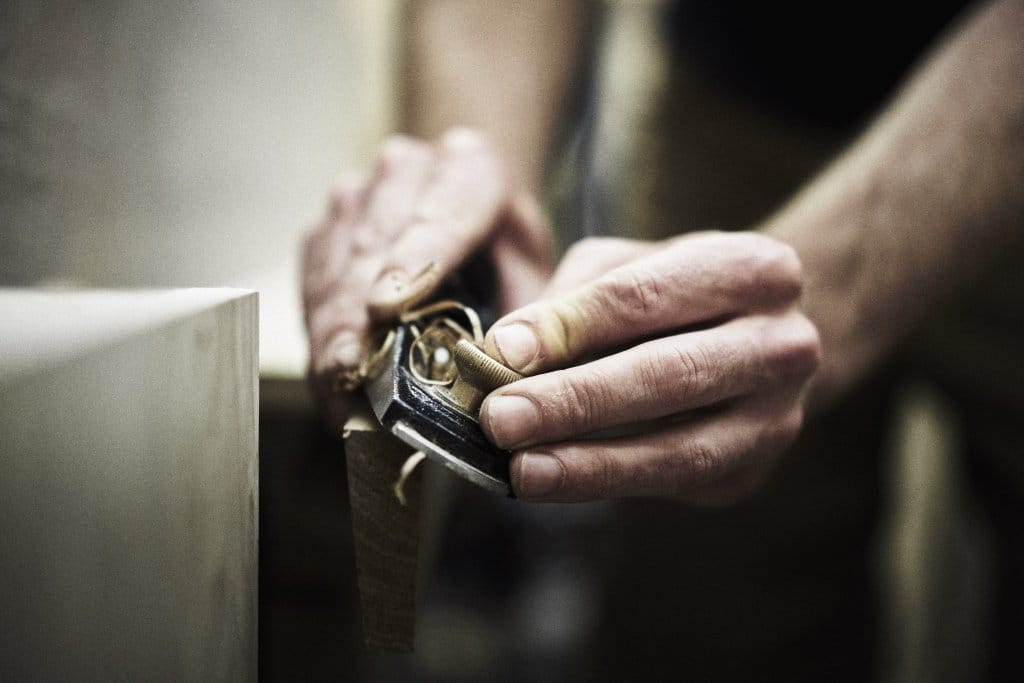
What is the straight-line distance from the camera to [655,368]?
0.36 metres

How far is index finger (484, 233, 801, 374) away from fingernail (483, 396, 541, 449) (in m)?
0.03

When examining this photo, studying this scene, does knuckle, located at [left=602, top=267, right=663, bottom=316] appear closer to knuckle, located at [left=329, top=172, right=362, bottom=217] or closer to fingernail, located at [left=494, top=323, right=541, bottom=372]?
fingernail, located at [left=494, top=323, right=541, bottom=372]

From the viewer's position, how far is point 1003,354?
3.23 feet

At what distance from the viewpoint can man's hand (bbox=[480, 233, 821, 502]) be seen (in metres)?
0.34

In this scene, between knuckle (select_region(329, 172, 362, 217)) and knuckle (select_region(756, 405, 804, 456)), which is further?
knuckle (select_region(329, 172, 362, 217))

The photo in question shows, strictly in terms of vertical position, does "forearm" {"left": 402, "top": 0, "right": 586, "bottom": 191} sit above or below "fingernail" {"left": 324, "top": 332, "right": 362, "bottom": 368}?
above

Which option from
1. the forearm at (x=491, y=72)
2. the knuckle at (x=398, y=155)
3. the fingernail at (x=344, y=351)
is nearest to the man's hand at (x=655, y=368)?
the fingernail at (x=344, y=351)

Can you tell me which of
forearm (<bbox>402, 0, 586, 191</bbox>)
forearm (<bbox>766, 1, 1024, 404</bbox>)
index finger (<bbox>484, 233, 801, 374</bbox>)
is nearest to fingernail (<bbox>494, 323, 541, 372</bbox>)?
index finger (<bbox>484, 233, 801, 374</bbox>)

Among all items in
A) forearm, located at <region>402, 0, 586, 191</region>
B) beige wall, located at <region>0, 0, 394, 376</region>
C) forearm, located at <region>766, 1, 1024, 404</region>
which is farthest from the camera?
forearm, located at <region>402, 0, 586, 191</region>

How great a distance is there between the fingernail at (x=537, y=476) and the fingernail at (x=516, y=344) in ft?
0.14

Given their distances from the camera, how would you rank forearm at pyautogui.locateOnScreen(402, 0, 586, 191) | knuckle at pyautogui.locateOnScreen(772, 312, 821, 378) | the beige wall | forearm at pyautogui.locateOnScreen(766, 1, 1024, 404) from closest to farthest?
1. the beige wall
2. knuckle at pyautogui.locateOnScreen(772, 312, 821, 378)
3. forearm at pyautogui.locateOnScreen(766, 1, 1024, 404)
4. forearm at pyautogui.locateOnScreen(402, 0, 586, 191)

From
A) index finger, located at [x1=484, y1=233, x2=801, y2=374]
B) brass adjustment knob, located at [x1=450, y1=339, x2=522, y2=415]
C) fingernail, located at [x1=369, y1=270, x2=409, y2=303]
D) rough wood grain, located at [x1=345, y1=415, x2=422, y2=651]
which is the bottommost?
rough wood grain, located at [x1=345, y1=415, x2=422, y2=651]

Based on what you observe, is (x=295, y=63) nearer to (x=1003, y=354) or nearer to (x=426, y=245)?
(x=426, y=245)

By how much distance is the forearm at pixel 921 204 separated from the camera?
0.54 metres
